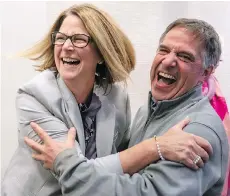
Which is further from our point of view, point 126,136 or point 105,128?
point 126,136

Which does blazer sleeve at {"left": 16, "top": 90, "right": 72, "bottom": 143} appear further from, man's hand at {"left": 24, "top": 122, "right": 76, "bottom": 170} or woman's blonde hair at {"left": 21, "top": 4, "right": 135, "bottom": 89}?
woman's blonde hair at {"left": 21, "top": 4, "right": 135, "bottom": 89}

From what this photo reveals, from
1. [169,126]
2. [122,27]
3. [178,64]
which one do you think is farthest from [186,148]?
[122,27]

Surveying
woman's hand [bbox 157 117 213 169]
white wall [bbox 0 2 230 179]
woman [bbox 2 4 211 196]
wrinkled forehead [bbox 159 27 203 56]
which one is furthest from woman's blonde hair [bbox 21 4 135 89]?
white wall [bbox 0 2 230 179]

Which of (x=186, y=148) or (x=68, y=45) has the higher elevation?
(x=68, y=45)

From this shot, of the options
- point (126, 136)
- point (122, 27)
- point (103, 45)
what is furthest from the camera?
point (122, 27)

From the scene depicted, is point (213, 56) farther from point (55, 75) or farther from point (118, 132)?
point (55, 75)

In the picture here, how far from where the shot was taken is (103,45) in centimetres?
133

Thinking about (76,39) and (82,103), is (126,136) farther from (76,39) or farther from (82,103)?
(76,39)

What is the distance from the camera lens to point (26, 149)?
1.29m

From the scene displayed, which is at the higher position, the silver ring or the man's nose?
the man's nose

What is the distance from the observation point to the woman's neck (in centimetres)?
135

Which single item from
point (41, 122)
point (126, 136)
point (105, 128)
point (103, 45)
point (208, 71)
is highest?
point (103, 45)

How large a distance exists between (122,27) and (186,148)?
1141mm

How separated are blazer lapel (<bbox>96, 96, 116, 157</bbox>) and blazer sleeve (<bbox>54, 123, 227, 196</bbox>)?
270 mm
